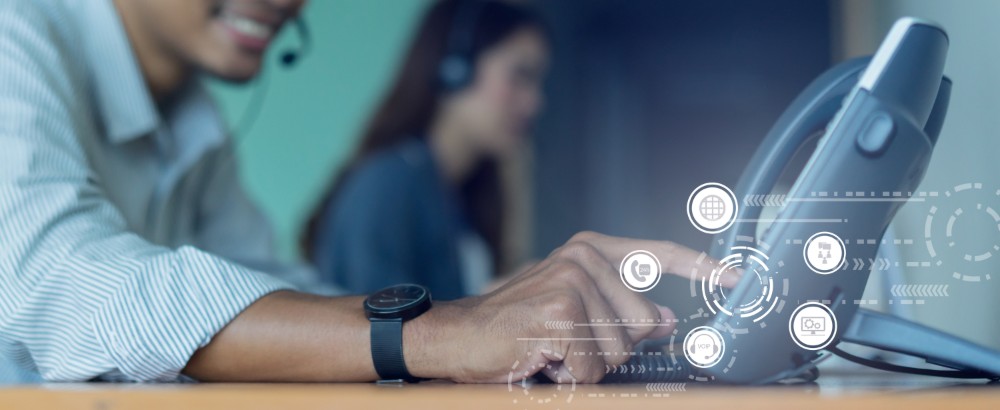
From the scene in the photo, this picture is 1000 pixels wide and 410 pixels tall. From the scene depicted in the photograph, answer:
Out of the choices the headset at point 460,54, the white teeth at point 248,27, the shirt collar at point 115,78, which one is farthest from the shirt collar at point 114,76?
the headset at point 460,54

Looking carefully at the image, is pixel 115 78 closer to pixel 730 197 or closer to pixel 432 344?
pixel 432 344

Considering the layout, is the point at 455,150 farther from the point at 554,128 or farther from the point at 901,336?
the point at 901,336

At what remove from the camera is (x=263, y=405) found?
0.41m

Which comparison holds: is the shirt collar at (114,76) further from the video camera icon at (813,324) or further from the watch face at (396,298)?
the video camera icon at (813,324)

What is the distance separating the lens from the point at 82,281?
1.88 ft

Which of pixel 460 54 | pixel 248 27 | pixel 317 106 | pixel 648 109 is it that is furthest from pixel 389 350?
pixel 317 106

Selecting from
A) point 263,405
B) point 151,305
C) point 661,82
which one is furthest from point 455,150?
point 263,405

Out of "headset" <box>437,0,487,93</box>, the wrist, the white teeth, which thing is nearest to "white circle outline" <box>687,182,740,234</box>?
the wrist

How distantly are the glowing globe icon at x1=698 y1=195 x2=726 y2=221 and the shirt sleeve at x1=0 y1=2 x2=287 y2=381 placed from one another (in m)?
0.28

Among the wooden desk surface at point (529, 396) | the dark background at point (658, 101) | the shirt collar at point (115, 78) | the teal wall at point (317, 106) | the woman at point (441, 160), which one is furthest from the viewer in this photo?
the teal wall at point (317, 106)

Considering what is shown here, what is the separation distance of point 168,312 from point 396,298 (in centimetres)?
14

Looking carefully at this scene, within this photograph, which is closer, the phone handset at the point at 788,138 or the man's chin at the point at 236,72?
the phone handset at the point at 788,138

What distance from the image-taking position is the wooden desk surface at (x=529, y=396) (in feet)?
1.17

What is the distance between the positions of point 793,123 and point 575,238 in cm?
14
